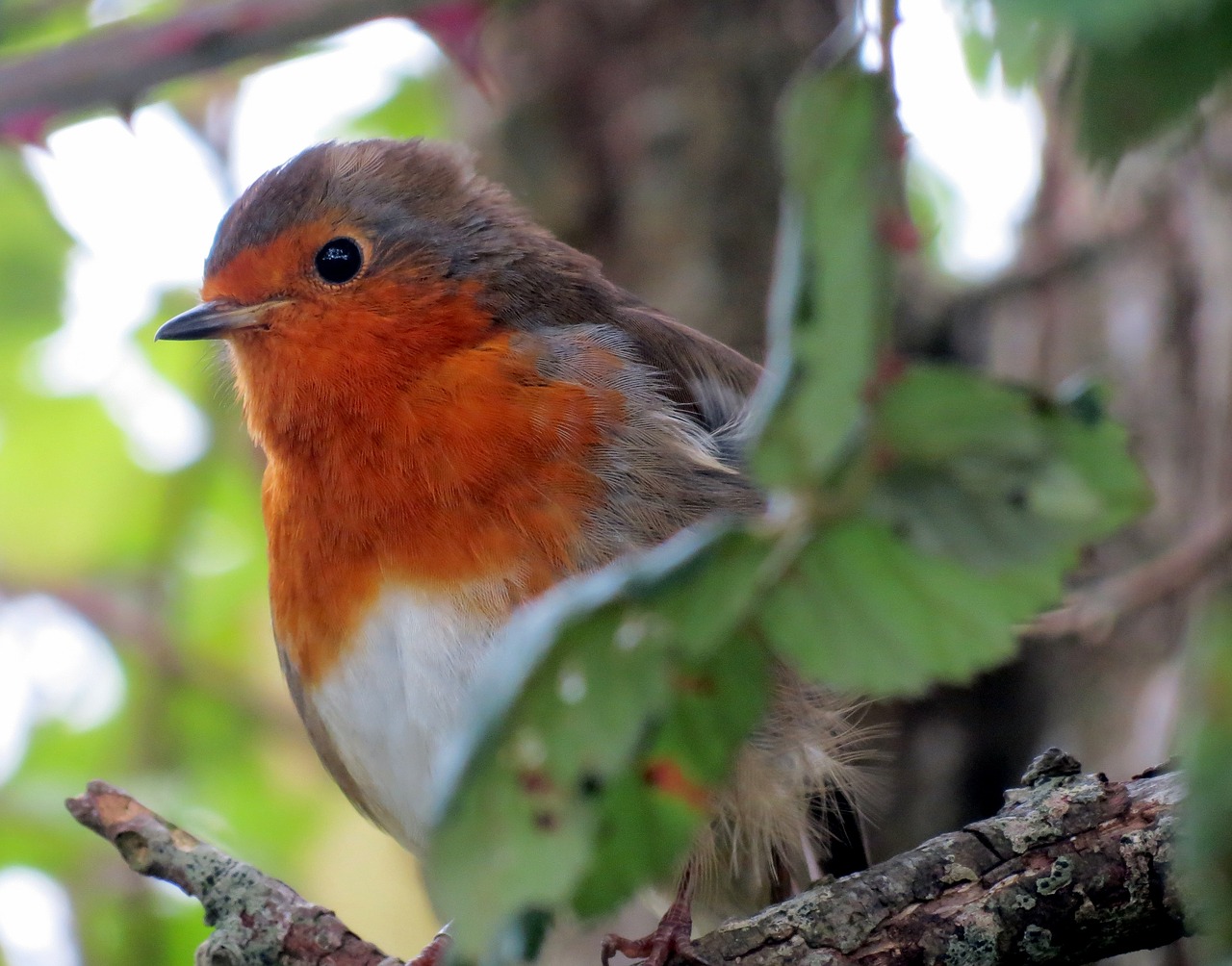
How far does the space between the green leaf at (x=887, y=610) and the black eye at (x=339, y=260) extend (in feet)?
8.50

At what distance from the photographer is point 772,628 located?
83 centimetres

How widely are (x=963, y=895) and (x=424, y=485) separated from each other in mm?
1385

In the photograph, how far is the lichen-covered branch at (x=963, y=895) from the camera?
188 centimetres

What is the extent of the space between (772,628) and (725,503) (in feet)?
6.92

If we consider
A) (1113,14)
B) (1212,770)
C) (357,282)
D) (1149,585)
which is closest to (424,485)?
(357,282)

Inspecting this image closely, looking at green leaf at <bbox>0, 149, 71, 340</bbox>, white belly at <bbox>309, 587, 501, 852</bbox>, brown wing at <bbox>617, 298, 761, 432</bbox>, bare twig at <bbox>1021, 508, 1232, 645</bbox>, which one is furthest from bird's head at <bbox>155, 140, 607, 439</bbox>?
green leaf at <bbox>0, 149, 71, 340</bbox>

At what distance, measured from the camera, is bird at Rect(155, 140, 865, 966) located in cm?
276

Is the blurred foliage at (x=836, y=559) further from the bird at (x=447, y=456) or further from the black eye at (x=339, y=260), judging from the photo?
the black eye at (x=339, y=260)

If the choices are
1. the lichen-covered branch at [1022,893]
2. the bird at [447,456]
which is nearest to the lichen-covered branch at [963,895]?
the lichen-covered branch at [1022,893]

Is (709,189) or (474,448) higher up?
(709,189)

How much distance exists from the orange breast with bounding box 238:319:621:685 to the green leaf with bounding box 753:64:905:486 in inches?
75.0

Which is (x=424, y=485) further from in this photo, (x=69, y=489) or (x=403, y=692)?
(x=69, y=489)

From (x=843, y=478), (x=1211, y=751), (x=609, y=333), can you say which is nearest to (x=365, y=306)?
(x=609, y=333)

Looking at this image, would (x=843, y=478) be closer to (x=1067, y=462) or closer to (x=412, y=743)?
(x=1067, y=462)
